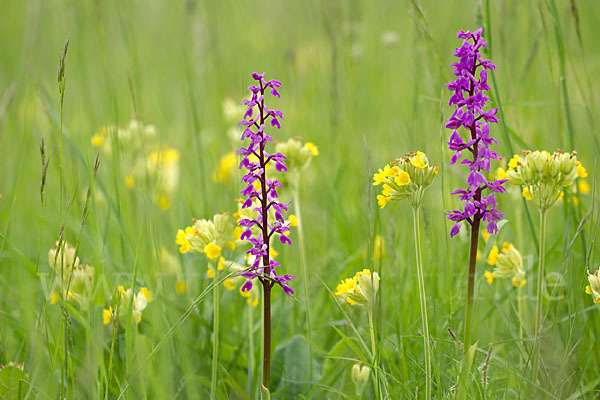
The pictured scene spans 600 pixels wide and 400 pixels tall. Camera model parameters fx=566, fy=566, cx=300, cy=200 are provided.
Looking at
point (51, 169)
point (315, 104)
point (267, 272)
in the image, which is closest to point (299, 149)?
point (267, 272)

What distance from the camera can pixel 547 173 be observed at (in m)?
1.21

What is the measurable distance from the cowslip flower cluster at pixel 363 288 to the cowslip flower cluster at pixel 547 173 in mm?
386

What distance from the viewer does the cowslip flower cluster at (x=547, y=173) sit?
1.20 metres

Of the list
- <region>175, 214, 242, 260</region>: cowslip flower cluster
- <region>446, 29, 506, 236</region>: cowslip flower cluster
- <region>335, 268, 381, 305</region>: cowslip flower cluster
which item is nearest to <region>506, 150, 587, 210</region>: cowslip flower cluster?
<region>446, 29, 506, 236</region>: cowslip flower cluster

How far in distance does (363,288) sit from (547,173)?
466mm

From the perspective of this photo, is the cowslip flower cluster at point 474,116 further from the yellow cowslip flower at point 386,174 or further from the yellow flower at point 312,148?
the yellow flower at point 312,148

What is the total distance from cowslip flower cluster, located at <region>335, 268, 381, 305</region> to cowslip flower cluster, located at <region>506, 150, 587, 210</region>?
39 cm

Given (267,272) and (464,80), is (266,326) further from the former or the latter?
(464,80)

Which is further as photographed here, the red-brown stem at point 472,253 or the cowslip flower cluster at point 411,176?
the cowslip flower cluster at point 411,176

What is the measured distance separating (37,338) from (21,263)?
82cm

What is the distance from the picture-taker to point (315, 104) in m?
3.88

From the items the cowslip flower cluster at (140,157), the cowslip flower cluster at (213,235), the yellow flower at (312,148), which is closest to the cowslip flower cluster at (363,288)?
the cowslip flower cluster at (213,235)

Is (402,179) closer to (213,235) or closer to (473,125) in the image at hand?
(473,125)

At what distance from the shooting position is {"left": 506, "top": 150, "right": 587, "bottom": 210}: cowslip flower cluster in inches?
47.3
